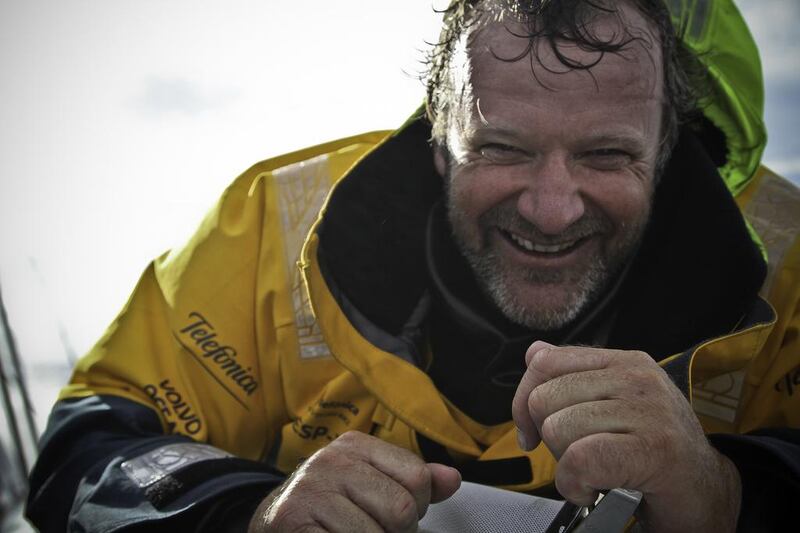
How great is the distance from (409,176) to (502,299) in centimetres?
40

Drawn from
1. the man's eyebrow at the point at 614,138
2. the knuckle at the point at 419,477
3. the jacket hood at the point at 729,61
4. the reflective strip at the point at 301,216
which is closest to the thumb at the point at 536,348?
the knuckle at the point at 419,477

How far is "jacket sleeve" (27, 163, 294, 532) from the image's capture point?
1240 millimetres

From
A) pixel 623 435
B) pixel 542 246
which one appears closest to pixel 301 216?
pixel 542 246

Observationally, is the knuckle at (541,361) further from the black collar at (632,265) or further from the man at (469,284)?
the black collar at (632,265)

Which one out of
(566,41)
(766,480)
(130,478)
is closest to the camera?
(766,480)

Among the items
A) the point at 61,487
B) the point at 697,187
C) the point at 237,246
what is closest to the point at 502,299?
the point at 697,187

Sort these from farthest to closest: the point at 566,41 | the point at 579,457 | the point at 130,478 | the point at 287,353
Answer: the point at 287,353 → the point at 566,41 → the point at 130,478 → the point at 579,457

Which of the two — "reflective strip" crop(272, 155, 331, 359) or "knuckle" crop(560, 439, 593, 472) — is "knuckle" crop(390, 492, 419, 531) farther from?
"reflective strip" crop(272, 155, 331, 359)

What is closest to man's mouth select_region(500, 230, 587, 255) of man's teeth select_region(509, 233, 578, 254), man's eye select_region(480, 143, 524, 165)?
man's teeth select_region(509, 233, 578, 254)

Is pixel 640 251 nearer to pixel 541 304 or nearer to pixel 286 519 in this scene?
pixel 541 304

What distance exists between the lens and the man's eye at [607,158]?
56.5 inches

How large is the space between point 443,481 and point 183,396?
821 millimetres

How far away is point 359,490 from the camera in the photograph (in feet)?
3.11

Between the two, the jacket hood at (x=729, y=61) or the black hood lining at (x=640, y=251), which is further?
the jacket hood at (x=729, y=61)
